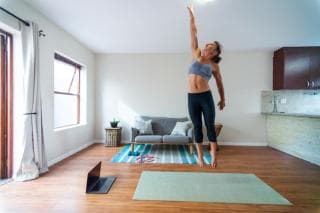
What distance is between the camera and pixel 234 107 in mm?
5723

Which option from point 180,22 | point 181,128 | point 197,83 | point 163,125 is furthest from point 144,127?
point 197,83

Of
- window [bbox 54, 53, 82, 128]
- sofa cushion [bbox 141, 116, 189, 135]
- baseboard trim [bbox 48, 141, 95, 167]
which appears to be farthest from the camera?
sofa cushion [bbox 141, 116, 189, 135]

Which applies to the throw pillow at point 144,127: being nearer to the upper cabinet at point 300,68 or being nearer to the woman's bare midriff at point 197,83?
the woman's bare midriff at point 197,83

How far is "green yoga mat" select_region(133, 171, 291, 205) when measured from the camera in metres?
2.35

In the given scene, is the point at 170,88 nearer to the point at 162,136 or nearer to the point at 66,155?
the point at 162,136

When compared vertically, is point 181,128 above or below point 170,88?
below

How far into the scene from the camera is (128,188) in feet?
8.61

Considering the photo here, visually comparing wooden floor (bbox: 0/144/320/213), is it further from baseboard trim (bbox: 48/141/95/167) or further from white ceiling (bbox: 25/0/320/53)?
white ceiling (bbox: 25/0/320/53)

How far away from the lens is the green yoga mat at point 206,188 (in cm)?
235

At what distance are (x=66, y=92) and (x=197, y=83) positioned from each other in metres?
3.42

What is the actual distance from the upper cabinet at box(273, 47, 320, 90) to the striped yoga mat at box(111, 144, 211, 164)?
8.76 feet

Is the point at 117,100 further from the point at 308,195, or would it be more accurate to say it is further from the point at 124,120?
the point at 308,195

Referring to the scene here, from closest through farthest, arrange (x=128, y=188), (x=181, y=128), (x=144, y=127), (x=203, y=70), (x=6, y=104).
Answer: (x=203, y=70), (x=128, y=188), (x=6, y=104), (x=181, y=128), (x=144, y=127)

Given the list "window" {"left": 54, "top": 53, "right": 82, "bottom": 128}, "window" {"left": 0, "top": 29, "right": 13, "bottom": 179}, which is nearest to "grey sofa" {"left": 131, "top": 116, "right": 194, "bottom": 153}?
"window" {"left": 54, "top": 53, "right": 82, "bottom": 128}
